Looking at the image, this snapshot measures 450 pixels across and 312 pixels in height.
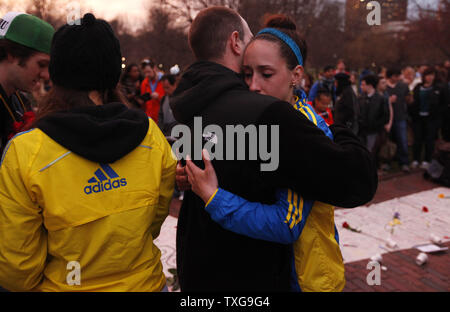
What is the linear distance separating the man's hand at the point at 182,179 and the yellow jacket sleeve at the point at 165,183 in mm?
34

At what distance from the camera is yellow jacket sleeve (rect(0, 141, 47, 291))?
1.34m

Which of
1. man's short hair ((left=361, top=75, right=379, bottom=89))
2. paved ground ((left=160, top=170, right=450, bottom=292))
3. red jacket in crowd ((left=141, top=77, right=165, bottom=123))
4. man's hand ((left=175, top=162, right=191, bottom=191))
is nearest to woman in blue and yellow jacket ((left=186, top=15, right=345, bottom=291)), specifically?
man's hand ((left=175, top=162, right=191, bottom=191))

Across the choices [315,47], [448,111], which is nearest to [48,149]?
[448,111]

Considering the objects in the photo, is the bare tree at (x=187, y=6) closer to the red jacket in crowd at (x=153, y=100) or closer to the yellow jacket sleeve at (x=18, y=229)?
the red jacket in crowd at (x=153, y=100)

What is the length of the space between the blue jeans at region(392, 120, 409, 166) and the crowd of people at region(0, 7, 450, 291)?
7498mm

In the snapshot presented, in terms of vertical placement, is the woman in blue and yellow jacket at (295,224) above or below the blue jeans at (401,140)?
above

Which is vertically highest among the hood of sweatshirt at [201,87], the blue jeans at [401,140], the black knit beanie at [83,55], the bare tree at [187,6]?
the bare tree at [187,6]

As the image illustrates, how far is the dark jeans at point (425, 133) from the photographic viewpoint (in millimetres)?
8405

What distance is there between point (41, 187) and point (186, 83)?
2.64ft

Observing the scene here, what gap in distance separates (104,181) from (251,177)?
61cm

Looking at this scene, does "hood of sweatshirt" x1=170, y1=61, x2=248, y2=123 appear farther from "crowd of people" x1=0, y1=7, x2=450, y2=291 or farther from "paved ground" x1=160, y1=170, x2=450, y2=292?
"paved ground" x1=160, y1=170, x2=450, y2=292

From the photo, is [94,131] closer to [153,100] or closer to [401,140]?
[153,100]

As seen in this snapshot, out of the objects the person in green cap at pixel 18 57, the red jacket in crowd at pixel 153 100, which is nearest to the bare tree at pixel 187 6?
the red jacket in crowd at pixel 153 100

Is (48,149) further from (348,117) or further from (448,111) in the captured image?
(448,111)
